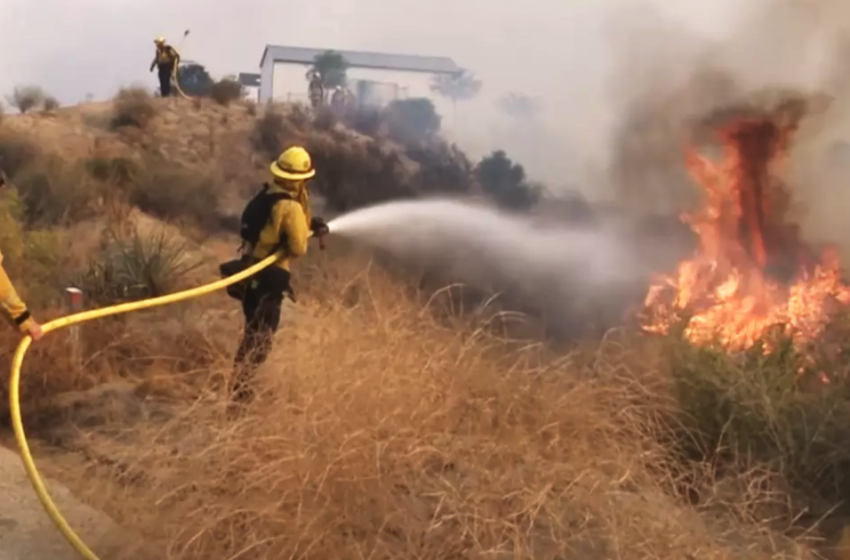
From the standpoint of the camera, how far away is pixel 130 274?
22.2ft

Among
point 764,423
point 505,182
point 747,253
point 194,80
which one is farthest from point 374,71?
point 764,423

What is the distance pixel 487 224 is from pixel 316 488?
5.74 metres

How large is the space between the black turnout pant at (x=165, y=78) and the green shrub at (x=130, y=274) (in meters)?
2.70

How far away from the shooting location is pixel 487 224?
8945mm

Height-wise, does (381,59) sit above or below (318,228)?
above

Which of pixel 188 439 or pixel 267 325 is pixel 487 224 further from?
pixel 188 439

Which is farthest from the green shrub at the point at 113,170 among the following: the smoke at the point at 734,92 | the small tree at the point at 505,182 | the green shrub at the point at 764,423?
the green shrub at the point at 764,423

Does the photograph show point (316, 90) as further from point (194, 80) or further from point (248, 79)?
point (194, 80)

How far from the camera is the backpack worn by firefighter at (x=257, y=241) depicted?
4387 mm

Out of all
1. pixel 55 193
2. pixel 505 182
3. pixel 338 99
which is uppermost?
pixel 338 99

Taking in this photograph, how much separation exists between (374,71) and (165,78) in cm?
210

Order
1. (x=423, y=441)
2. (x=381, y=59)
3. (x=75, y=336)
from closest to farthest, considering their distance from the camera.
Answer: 1. (x=423, y=441)
2. (x=75, y=336)
3. (x=381, y=59)

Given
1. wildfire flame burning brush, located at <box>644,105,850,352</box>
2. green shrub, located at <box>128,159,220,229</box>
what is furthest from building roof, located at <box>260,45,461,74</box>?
wildfire flame burning brush, located at <box>644,105,850,352</box>

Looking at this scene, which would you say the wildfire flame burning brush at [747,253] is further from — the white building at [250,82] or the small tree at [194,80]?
the small tree at [194,80]
